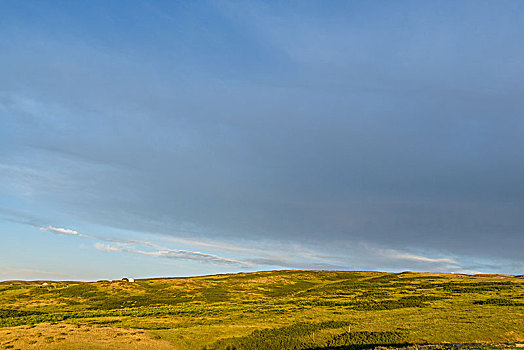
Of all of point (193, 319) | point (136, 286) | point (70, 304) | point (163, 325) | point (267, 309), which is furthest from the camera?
point (136, 286)

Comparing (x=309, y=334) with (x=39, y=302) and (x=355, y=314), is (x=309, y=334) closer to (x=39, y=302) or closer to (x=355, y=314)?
(x=355, y=314)

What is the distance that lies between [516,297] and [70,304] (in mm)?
116790

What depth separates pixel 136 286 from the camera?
124 metres

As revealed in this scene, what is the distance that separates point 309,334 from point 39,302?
85785mm

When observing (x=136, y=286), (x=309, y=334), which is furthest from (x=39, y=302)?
(x=309, y=334)

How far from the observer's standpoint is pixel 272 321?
6141cm

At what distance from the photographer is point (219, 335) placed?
5091 centimetres

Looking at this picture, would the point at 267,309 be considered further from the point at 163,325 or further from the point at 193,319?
the point at 163,325

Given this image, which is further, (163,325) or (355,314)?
(355,314)

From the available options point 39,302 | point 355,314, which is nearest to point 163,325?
point 355,314

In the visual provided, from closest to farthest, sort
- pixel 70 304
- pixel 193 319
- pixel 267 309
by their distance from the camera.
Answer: pixel 193 319 → pixel 267 309 → pixel 70 304

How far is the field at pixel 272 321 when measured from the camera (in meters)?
45.9

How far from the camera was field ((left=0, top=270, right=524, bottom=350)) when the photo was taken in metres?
45.9

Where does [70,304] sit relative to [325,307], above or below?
below
